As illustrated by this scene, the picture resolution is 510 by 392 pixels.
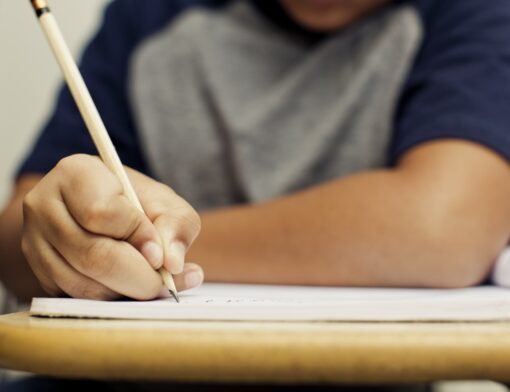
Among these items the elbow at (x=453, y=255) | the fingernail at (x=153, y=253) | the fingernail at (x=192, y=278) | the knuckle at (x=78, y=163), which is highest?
the knuckle at (x=78, y=163)

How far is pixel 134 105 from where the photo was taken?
0.74 metres

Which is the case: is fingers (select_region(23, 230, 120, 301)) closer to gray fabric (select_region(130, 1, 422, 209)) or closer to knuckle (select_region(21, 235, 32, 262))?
knuckle (select_region(21, 235, 32, 262))

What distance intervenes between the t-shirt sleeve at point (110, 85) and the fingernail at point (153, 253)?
284 mm

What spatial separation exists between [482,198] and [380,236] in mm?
86

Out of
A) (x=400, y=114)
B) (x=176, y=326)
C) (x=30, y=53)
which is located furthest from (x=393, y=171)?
(x=30, y=53)

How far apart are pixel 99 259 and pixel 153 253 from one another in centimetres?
3

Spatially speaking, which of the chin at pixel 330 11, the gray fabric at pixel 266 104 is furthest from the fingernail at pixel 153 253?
the chin at pixel 330 11

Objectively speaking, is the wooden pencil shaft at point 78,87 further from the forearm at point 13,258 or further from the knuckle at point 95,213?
the forearm at point 13,258

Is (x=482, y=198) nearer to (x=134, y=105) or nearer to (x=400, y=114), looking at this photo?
(x=400, y=114)

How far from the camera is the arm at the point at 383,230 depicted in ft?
1.47

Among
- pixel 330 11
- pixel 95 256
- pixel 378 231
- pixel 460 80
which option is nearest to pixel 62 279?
pixel 95 256

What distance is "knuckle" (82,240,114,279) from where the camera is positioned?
0.95 ft

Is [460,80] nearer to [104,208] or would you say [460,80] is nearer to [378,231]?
[378,231]

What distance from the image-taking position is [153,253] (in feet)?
0.96
